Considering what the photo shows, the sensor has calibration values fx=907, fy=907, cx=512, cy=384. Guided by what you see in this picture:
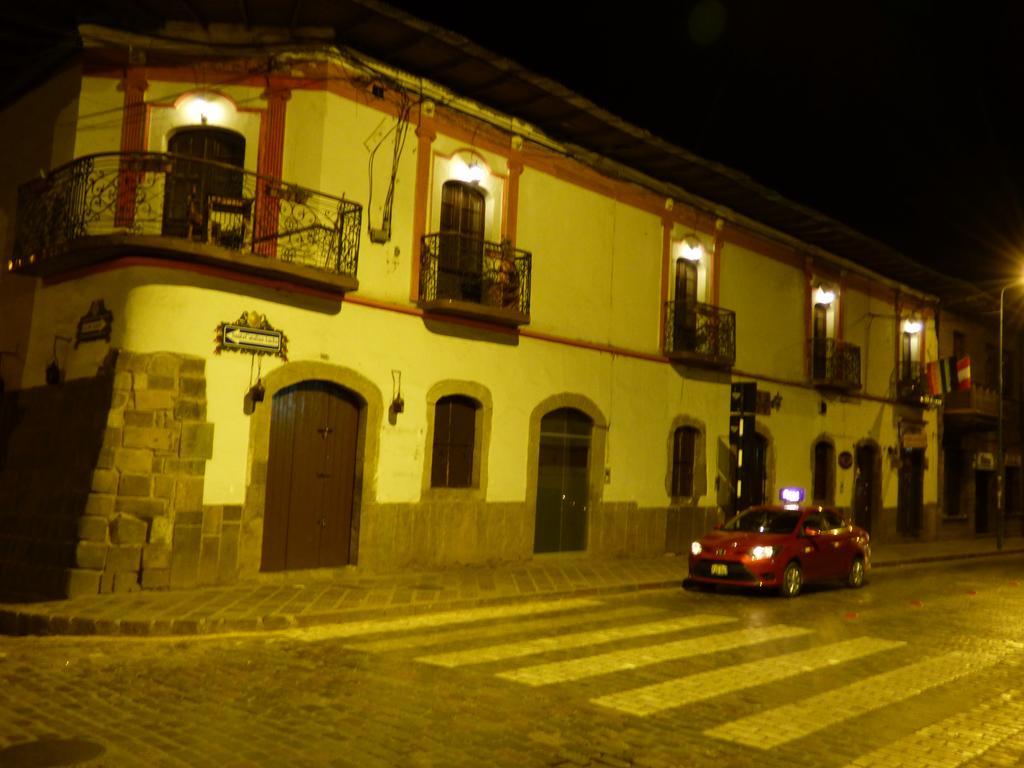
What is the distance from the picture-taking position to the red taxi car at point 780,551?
1425cm

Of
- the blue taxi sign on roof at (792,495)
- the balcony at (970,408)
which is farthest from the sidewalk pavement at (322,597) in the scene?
the balcony at (970,408)

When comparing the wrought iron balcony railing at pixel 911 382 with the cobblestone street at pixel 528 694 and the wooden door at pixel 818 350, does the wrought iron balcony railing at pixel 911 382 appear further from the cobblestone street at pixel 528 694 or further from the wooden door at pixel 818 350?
the cobblestone street at pixel 528 694

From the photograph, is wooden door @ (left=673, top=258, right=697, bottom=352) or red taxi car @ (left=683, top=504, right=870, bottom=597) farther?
wooden door @ (left=673, top=258, right=697, bottom=352)

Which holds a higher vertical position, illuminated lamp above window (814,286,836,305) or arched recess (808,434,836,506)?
illuminated lamp above window (814,286,836,305)

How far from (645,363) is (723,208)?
4846 millimetres

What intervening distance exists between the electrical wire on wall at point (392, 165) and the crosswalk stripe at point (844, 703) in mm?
9833

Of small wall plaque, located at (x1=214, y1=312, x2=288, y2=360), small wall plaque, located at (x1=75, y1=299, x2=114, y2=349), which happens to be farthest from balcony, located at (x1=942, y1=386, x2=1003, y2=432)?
small wall plaque, located at (x1=75, y1=299, x2=114, y2=349)

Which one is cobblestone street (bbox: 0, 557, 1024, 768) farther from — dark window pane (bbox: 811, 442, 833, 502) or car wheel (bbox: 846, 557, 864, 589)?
dark window pane (bbox: 811, 442, 833, 502)

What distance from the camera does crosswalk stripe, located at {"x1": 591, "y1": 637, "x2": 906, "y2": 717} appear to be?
7.34 meters

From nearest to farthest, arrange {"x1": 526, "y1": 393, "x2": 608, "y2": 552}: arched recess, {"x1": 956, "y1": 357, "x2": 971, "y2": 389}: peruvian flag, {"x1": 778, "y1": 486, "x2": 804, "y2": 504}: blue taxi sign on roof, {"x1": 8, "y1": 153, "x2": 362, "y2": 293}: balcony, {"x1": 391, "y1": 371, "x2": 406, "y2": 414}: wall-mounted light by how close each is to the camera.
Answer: {"x1": 8, "y1": 153, "x2": 362, "y2": 293}: balcony
{"x1": 391, "y1": 371, "x2": 406, "y2": 414}: wall-mounted light
{"x1": 526, "y1": 393, "x2": 608, "y2": 552}: arched recess
{"x1": 778, "y1": 486, "x2": 804, "y2": 504}: blue taxi sign on roof
{"x1": 956, "y1": 357, "x2": 971, "y2": 389}: peruvian flag

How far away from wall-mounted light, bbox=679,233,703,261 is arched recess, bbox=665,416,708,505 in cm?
371

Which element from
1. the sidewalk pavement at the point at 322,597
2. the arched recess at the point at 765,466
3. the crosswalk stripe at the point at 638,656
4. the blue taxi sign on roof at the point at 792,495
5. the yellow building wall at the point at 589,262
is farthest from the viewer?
the arched recess at the point at 765,466

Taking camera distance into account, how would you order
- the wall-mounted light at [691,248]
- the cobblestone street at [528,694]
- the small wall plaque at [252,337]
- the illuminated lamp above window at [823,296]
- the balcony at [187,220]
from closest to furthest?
the cobblestone street at [528,694] < the balcony at [187,220] < the small wall plaque at [252,337] < the wall-mounted light at [691,248] < the illuminated lamp above window at [823,296]

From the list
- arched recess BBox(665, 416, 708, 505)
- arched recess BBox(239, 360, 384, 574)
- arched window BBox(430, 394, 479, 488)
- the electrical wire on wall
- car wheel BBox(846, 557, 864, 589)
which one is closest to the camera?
arched recess BBox(239, 360, 384, 574)
